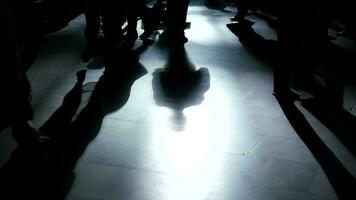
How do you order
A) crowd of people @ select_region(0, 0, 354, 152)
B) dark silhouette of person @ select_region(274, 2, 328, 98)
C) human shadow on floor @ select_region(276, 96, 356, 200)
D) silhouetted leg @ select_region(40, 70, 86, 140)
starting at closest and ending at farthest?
human shadow on floor @ select_region(276, 96, 356, 200) → crowd of people @ select_region(0, 0, 354, 152) → silhouetted leg @ select_region(40, 70, 86, 140) → dark silhouette of person @ select_region(274, 2, 328, 98)

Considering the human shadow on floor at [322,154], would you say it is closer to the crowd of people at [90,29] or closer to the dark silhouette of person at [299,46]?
the dark silhouette of person at [299,46]

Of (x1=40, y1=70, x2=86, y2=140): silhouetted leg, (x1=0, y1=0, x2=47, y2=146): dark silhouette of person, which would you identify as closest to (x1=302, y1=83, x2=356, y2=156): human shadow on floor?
(x1=40, y1=70, x2=86, y2=140): silhouetted leg

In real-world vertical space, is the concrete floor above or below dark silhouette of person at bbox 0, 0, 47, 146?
below

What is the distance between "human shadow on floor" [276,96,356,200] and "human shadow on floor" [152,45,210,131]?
1220 millimetres

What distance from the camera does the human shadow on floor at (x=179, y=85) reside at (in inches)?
211

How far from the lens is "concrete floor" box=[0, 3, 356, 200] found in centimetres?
364

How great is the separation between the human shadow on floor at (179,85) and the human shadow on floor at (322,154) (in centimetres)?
122

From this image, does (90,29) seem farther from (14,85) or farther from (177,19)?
(14,85)

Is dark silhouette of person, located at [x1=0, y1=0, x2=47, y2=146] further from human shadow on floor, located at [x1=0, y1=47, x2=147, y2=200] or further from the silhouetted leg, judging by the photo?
the silhouetted leg

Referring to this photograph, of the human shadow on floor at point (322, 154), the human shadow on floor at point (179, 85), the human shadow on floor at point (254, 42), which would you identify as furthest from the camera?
the human shadow on floor at point (254, 42)

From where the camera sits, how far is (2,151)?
430cm

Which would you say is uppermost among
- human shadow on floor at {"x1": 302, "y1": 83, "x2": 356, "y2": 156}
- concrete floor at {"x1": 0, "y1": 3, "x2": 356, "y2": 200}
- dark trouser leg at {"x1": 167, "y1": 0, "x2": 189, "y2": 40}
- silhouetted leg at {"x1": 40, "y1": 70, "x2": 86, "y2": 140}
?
dark trouser leg at {"x1": 167, "y1": 0, "x2": 189, "y2": 40}

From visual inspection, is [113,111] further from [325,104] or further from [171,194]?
[325,104]

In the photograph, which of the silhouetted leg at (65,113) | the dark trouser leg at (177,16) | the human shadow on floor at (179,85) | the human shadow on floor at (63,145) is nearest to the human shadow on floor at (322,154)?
the human shadow on floor at (179,85)
